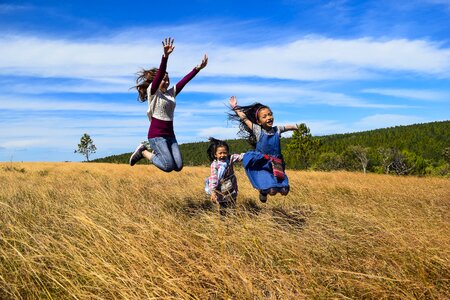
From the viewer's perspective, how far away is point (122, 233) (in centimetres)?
381

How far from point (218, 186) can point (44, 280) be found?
128 inches

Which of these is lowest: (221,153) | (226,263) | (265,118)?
(226,263)

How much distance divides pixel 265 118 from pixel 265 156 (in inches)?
23.9

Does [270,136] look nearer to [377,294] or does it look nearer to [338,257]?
[338,257]

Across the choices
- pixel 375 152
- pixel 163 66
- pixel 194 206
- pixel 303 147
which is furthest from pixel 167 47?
pixel 375 152

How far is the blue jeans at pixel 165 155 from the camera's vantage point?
5801mm

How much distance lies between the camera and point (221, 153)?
6.02m

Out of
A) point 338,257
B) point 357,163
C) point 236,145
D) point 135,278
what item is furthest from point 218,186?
point 236,145

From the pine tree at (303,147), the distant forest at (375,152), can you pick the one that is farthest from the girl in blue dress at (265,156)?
the pine tree at (303,147)

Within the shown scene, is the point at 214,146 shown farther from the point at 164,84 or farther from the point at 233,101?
the point at 164,84

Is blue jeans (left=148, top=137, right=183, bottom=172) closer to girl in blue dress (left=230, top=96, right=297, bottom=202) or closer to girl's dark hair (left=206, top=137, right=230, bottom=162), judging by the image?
girl's dark hair (left=206, top=137, right=230, bottom=162)

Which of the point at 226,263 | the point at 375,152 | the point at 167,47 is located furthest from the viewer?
the point at 375,152

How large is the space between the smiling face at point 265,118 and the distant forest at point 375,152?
22.8 ft

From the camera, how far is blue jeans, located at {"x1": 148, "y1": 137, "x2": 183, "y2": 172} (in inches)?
228
